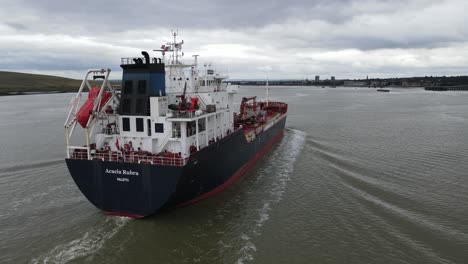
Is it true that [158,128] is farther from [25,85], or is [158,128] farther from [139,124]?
[25,85]

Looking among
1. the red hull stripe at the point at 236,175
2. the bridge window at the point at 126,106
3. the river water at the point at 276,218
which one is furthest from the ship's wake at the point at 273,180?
the bridge window at the point at 126,106

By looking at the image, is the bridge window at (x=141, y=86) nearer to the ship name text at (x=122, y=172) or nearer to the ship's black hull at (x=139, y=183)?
the ship's black hull at (x=139, y=183)

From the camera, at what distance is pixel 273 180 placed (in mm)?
20766

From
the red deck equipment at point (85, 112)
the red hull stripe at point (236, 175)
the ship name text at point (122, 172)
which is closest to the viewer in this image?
the ship name text at point (122, 172)

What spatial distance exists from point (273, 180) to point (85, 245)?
11.6m

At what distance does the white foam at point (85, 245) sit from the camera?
11812 mm

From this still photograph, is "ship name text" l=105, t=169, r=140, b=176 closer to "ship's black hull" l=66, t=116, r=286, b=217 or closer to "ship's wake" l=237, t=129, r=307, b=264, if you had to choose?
"ship's black hull" l=66, t=116, r=286, b=217

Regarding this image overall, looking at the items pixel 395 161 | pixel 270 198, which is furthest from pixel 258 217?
pixel 395 161

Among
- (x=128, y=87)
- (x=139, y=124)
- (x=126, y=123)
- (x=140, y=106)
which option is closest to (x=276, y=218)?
(x=139, y=124)

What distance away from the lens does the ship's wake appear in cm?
1312

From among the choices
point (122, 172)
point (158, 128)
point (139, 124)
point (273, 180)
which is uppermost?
point (139, 124)

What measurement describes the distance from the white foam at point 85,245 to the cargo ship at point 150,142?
81 cm

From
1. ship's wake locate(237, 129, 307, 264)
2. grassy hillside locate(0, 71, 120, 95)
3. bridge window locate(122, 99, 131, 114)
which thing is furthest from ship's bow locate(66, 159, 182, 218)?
grassy hillside locate(0, 71, 120, 95)

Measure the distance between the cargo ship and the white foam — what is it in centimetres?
81
